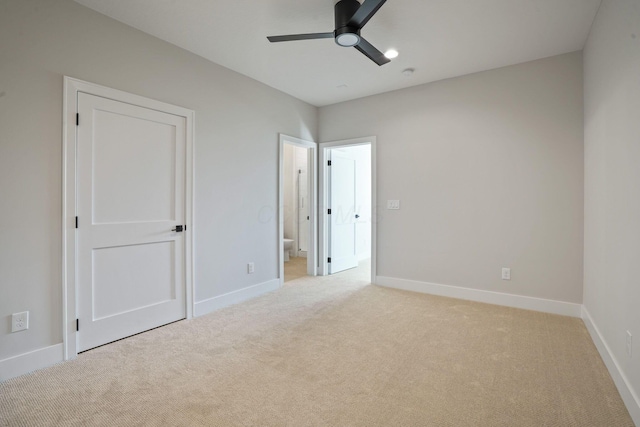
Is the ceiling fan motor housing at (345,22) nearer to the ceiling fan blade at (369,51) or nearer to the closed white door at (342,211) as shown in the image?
the ceiling fan blade at (369,51)

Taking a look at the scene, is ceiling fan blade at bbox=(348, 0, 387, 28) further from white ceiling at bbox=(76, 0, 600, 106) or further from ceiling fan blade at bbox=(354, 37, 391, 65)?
white ceiling at bbox=(76, 0, 600, 106)

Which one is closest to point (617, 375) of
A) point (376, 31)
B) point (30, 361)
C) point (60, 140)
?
point (376, 31)

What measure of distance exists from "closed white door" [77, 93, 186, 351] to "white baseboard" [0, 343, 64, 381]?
168mm

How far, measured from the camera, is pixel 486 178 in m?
3.57

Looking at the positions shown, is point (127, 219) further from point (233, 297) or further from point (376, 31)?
point (376, 31)

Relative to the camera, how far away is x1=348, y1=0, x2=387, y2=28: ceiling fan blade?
1884 mm

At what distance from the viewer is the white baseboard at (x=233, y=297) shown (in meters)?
3.25

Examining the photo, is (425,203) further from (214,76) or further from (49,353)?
(49,353)

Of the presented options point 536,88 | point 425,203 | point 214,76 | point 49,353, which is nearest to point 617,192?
point 536,88

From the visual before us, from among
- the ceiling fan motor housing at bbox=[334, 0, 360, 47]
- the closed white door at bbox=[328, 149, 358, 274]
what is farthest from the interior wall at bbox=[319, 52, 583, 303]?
the ceiling fan motor housing at bbox=[334, 0, 360, 47]

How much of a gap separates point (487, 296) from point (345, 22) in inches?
128

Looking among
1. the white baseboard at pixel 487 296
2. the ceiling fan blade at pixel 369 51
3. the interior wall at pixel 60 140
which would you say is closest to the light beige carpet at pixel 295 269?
the interior wall at pixel 60 140

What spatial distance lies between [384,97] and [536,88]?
5.77ft

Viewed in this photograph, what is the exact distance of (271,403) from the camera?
70.2 inches
